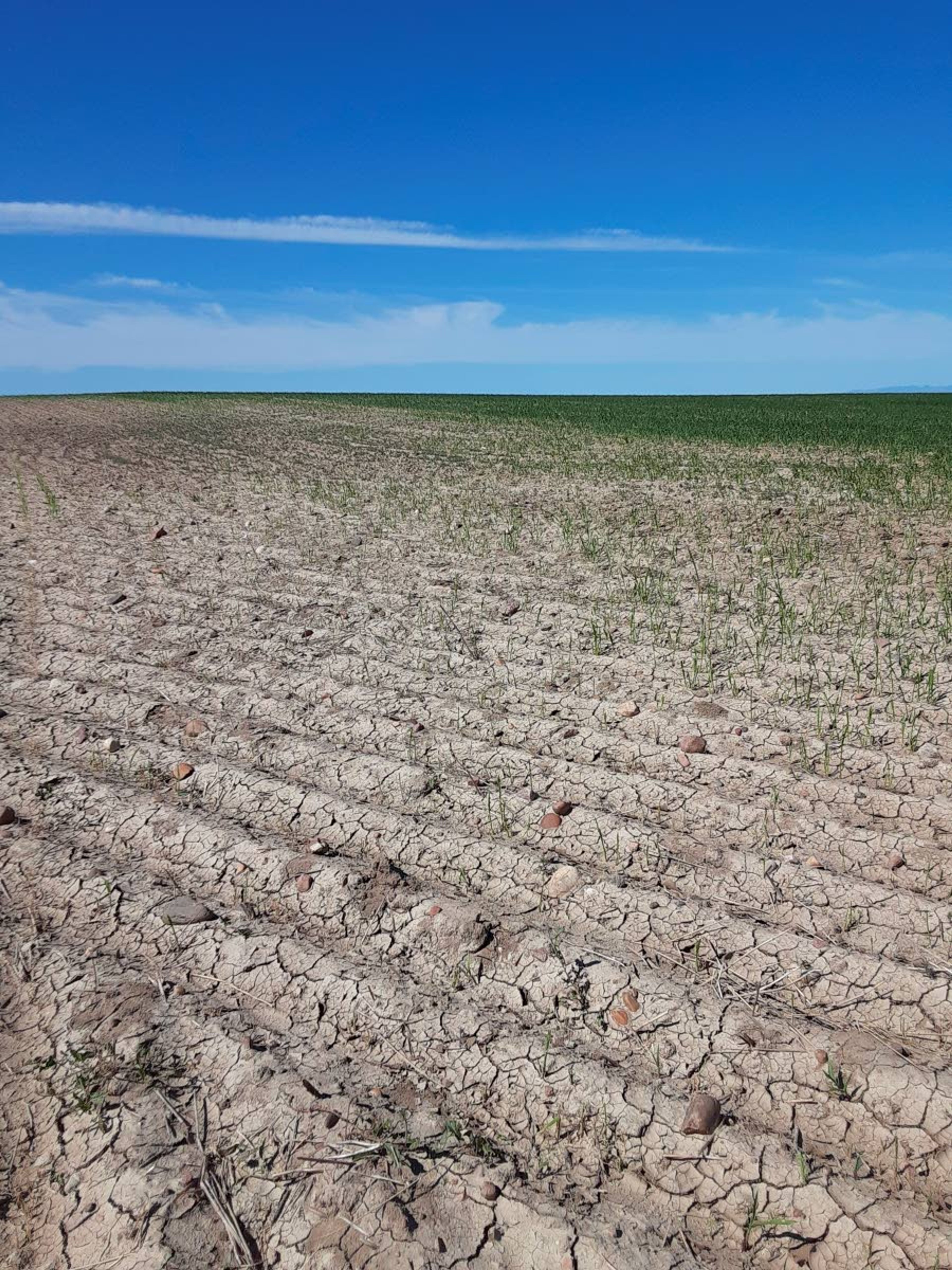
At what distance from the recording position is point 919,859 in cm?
287

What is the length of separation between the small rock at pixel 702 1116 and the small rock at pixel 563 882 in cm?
84

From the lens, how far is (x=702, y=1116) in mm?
1991

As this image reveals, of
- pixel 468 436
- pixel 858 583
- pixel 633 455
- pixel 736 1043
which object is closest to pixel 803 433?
pixel 633 455

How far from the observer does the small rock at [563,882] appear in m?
2.81

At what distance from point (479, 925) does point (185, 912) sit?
0.97 metres

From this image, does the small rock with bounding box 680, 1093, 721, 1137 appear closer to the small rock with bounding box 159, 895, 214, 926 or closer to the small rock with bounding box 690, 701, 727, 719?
the small rock with bounding box 159, 895, 214, 926

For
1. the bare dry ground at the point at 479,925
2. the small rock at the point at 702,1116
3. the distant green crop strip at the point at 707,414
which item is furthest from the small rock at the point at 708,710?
the distant green crop strip at the point at 707,414


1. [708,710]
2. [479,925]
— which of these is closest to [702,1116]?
[479,925]

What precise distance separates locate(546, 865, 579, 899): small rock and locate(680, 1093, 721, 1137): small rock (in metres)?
0.84

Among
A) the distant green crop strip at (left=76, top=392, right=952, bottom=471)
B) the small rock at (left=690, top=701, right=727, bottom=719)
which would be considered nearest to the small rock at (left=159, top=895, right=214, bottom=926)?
the small rock at (left=690, top=701, right=727, bottom=719)

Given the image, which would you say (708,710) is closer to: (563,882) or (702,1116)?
(563,882)

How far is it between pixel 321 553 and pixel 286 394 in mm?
38570

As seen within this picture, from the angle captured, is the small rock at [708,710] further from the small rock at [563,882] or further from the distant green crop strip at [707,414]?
the distant green crop strip at [707,414]

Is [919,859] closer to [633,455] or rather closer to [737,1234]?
[737,1234]
